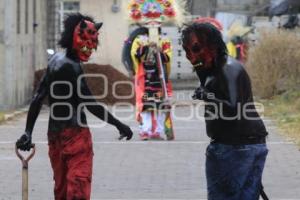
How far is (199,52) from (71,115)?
147 cm

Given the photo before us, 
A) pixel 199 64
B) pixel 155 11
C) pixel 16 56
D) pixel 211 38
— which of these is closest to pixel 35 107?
pixel 199 64

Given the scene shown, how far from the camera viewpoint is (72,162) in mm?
7684

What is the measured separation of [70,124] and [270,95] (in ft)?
51.0

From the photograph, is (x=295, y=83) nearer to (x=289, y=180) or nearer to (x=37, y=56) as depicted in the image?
(x=37, y=56)

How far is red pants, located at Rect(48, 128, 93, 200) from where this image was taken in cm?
762

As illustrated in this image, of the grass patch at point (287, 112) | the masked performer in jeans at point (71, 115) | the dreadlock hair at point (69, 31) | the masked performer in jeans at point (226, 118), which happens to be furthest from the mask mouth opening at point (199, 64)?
the grass patch at point (287, 112)

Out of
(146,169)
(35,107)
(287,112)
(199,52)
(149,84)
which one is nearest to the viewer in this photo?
(199,52)

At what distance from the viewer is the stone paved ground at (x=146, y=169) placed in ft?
33.7

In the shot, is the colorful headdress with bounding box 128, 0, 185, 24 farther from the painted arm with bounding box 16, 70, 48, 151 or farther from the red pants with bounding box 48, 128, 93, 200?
the red pants with bounding box 48, 128, 93, 200

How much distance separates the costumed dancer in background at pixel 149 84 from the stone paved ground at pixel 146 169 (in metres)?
0.36

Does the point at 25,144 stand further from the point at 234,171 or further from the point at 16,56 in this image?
the point at 16,56

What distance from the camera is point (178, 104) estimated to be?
2281 centimetres

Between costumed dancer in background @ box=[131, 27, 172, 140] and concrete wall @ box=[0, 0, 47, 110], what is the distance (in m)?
5.20

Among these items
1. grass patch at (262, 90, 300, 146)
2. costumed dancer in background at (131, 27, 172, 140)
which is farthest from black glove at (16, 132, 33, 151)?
grass patch at (262, 90, 300, 146)
